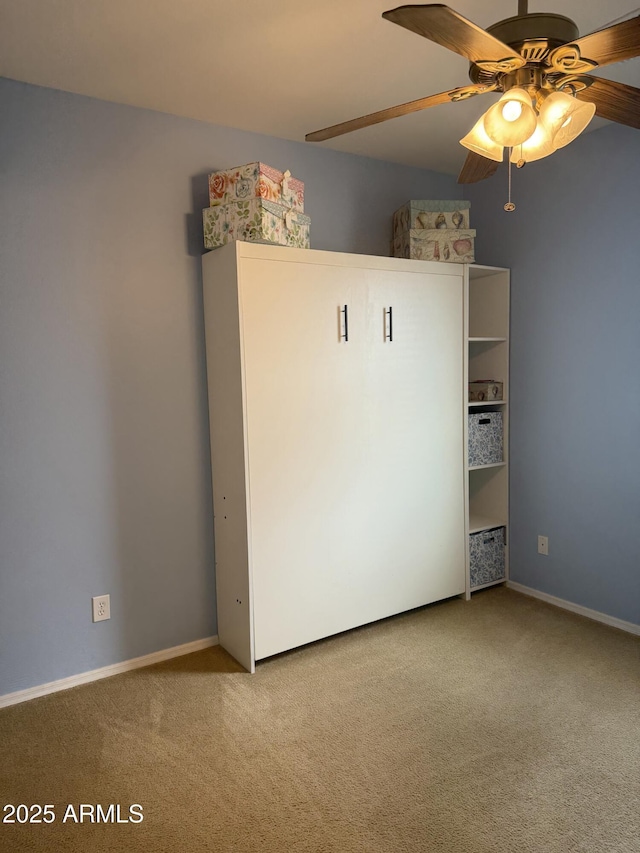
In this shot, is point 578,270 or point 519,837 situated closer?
point 519,837

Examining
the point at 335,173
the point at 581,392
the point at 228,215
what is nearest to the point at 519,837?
the point at 581,392

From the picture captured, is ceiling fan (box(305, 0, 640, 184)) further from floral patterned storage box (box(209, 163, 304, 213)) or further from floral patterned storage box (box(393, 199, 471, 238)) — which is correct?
floral patterned storage box (box(393, 199, 471, 238))

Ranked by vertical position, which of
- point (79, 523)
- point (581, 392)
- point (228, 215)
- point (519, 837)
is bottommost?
point (519, 837)

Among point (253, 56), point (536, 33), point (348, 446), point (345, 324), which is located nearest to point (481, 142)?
point (536, 33)

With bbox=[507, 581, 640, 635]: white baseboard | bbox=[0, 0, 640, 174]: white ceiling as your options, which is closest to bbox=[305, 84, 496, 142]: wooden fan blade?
bbox=[0, 0, 640, 174]: white ceiling

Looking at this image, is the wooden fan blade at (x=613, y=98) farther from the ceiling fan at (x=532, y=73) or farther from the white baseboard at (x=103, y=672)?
the white baseboard at (x=103, y=672)

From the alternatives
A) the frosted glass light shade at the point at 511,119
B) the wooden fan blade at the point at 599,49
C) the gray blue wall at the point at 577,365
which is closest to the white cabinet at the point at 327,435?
the gray blue wall at the point at 577,365

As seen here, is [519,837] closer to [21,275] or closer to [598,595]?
[598,595]

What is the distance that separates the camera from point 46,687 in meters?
2.53

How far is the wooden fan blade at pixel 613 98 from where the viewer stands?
56.6 inches

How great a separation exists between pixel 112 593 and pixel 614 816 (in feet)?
6.78

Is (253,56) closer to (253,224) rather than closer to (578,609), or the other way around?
(253,224)

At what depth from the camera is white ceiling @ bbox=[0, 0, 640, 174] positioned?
1923 millimetres

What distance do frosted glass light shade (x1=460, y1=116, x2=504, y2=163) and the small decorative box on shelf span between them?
2015 mm
